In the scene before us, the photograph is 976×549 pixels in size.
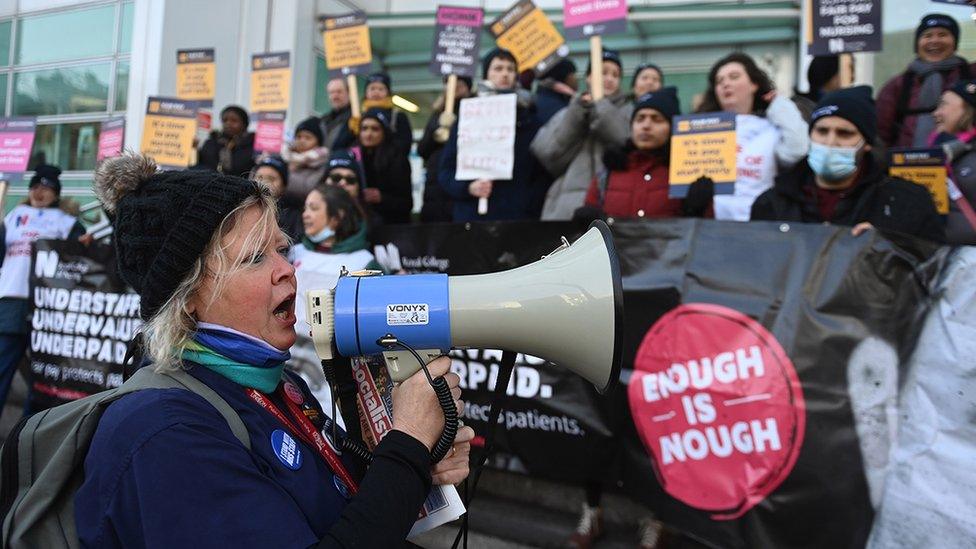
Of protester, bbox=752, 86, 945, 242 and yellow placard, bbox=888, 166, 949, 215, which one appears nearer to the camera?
protester, bbox=752, 86, 945, 242

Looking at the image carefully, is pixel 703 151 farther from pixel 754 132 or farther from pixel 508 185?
pixel 508 185

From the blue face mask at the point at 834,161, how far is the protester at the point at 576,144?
1244 mm

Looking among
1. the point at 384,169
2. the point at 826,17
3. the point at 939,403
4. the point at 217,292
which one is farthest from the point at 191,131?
the point at 939,403

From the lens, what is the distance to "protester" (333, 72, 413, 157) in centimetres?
583

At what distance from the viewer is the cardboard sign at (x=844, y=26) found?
391 centimetres

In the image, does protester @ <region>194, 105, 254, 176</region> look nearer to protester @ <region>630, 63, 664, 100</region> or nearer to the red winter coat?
protester @ <region>630, 63, 664, 100</region>

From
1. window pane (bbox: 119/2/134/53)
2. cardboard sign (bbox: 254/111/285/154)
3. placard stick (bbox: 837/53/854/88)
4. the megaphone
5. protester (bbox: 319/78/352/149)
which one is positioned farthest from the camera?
window pane (bbox: 119/2/134/53)

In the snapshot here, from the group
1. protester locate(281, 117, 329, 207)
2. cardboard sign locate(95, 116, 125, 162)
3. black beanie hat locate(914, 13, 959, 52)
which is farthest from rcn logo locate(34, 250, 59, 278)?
black beanie hat locate(914, 13, 959, 52)

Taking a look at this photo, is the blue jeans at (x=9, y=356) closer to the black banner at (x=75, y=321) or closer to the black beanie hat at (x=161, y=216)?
the black banner at (x=75, y=321)

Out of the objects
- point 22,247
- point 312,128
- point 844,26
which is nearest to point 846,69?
point 844,26

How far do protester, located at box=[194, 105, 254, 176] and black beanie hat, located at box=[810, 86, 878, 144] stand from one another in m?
5.20

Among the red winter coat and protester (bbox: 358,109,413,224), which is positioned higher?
protester (bbox: 358,109,413,224)

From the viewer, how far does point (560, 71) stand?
17.6 feet

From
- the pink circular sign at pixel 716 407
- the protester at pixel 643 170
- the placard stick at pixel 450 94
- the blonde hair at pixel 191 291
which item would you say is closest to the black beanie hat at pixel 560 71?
the placard stick at pixel 450 94
